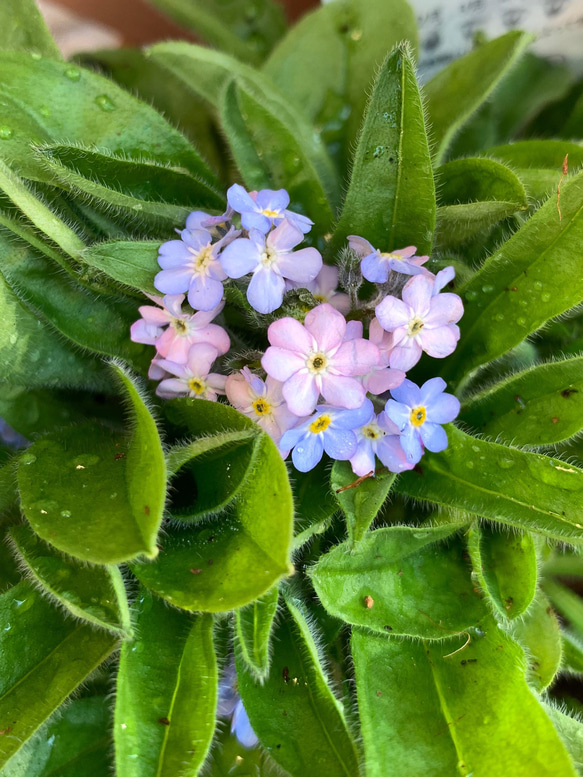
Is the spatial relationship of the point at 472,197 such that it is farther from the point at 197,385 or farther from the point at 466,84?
the point at 197,385

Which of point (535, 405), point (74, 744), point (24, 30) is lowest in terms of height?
point (74, 744)

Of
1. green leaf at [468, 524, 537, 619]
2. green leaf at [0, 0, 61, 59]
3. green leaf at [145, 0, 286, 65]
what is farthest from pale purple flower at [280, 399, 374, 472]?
green leaf at [145, 0, 286, 65]

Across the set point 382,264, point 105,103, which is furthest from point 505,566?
point 105,103

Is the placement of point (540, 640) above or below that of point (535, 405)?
below

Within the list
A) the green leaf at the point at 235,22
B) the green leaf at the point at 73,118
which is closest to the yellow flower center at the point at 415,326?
the green leaf at the point at 73,118

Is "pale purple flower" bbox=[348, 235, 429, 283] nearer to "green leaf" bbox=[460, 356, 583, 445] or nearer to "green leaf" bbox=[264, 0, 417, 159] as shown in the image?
"green leaf" bbox=[460, 356, 583, 445]

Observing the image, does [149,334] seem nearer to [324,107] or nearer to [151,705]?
[151,705]

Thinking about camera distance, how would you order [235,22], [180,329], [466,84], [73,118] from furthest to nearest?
[235,22], [466,84], [73,118], [180,329]
